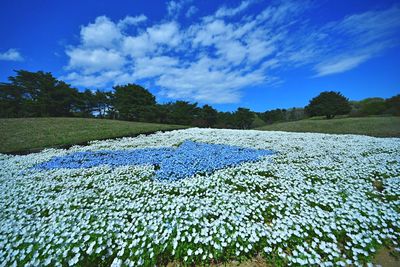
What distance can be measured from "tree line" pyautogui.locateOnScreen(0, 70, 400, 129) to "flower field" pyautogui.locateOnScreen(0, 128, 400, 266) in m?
41.7

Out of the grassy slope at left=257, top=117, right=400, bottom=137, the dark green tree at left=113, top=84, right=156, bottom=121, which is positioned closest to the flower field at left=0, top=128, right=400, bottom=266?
the grassy slope at left=257, top=117, right=400, bottom=137

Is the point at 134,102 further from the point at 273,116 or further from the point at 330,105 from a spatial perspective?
the point at 273,116

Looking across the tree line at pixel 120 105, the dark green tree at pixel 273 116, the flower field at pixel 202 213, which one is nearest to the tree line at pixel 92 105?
the tree line at pixel 120 105

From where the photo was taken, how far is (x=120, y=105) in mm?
49125

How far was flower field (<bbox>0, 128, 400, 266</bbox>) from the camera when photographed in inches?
138

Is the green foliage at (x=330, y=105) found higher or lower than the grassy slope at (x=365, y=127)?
higher

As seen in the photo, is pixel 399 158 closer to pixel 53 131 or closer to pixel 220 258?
pixel 220 258

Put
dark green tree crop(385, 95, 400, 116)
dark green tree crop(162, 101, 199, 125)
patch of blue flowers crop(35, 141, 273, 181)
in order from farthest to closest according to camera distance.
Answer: dark green tree crop(162, 101, 199, 125)
dark green tree crop(385, 95, 400, 116)
patch of blue flowers crop(35, 141, 273, 181)

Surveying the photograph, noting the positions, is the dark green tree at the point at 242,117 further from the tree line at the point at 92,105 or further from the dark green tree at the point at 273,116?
the dark green tree at the point at 273,116

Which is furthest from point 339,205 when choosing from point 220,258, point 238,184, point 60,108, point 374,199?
point 60,108

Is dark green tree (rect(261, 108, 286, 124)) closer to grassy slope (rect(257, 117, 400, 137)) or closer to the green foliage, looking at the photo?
the green foliage

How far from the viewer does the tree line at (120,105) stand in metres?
40.3

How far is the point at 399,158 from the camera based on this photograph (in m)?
8.45

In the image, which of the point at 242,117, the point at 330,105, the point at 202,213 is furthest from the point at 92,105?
the point at 330,105
